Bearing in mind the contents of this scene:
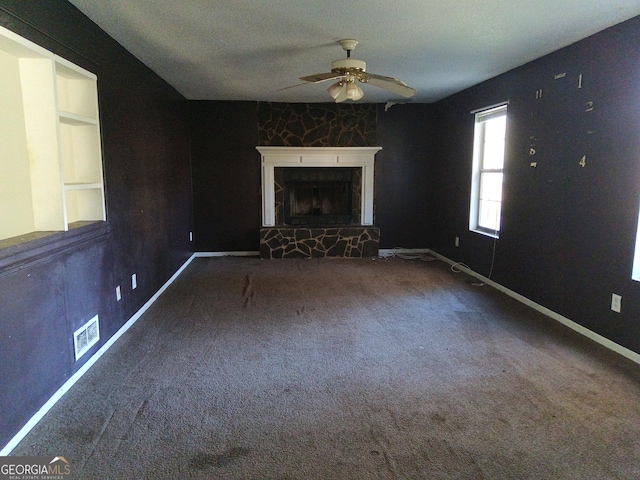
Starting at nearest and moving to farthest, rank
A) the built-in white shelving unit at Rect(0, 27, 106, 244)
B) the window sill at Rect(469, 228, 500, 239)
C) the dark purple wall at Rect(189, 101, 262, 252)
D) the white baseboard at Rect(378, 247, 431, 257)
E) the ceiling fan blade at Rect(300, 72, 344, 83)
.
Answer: the built-in white shelving unit at Rect(0, 27, 106, 244)
the ceiling fan blade at Rect(300, 72, 344, 83)
the window sill at Rect(469, 228, 500, 239)
the dark purple wall at Rect(189, 101, 262, 252)
the white baseboard at Rect(378, 247, 431, 257)

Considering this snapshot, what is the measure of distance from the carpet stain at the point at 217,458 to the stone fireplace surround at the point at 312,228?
14.7ft

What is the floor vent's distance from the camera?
265 cm

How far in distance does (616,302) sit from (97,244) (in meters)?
3.82

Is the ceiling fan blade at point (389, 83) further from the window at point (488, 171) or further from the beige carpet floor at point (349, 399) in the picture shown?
the beige carpet floor at point (349, 399)

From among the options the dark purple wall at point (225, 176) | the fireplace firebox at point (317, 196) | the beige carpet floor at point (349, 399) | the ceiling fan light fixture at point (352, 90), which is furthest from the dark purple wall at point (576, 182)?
the dark purple wall at point (225, 176)

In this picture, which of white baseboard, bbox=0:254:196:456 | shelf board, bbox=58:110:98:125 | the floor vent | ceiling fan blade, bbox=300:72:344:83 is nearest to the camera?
white baseboard, bbox=0:254:196:456

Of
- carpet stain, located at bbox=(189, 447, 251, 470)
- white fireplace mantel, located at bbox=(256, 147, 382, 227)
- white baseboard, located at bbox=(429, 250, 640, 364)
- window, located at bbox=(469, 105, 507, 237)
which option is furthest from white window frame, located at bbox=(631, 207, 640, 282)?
white fireplace mantel, located at bbox=(256, 147, 382, 227)

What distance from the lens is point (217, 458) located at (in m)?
1.92

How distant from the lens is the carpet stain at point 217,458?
1871mm

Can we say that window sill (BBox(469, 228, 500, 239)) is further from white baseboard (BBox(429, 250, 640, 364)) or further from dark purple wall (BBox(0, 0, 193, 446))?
dark purple wall (BBox(0, 0, 193, 446))

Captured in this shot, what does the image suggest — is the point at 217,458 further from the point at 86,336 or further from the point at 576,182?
the point at 576,182

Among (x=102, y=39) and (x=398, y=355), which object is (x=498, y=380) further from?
(x=102, y=39)

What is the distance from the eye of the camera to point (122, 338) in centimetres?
330

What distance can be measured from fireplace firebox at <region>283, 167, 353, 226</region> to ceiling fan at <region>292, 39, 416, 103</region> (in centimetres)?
291
